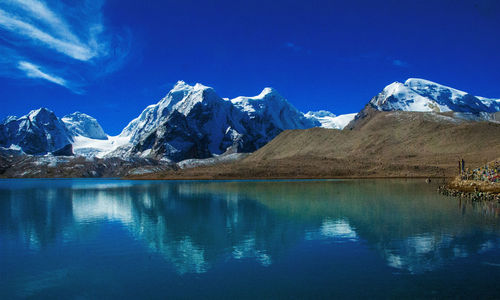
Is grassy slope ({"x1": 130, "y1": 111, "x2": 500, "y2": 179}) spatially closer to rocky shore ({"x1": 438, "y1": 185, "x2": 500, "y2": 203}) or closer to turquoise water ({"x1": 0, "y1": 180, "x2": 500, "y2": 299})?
rocky shore ({"x1": 438, "y1": 185, "x2": 500, "y2": 203})

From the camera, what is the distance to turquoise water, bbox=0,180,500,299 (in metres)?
14.9

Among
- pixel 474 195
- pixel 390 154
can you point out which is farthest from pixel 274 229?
pixel 390 154

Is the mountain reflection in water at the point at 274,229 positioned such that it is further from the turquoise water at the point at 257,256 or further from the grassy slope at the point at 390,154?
the grassy slope at the point at 390,154

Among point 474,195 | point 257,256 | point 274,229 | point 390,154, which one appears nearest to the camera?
point 257,256

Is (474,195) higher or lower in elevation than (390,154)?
lower

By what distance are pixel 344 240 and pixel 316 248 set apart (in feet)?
9.67

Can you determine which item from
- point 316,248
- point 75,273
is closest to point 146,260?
point 75,273

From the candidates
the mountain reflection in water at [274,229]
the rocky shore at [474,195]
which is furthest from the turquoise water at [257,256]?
the rocky shore at [474,195]

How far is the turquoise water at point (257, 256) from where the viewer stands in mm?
14875

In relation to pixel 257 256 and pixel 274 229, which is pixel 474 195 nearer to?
pixel 274 229

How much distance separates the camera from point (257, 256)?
65.0 feet

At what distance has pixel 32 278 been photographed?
16.8 meters

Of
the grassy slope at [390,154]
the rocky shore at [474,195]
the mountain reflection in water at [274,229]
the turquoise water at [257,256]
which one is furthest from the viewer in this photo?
the grassy slope at [390,154]

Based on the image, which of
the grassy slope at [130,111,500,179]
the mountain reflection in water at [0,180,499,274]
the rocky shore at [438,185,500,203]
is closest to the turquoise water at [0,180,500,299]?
the mountain reflection in water at [0,180,499,274]
